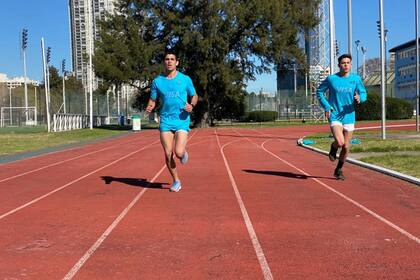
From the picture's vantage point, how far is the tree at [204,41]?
45.2 metres

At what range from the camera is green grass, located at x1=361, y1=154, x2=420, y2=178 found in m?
10.9

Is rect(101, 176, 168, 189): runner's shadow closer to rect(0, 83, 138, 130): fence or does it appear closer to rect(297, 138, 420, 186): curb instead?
rect(297, 138, 420, 186): curb

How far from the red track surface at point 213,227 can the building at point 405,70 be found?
100056 millimetres

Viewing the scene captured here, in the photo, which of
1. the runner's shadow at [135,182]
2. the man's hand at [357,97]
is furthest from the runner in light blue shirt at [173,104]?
the man's hand at [357,97]

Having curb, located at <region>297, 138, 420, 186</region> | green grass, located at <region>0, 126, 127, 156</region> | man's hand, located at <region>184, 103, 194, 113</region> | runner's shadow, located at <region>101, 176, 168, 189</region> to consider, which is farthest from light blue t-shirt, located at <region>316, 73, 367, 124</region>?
green grass, located at <region>0, 126, 127, 156</region>

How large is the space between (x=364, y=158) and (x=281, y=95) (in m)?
56.9

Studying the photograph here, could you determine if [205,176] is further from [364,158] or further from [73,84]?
[73,84]

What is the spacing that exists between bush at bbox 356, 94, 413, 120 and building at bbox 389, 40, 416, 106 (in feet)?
163

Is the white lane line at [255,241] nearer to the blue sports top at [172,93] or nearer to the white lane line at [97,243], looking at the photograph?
the white lane line at [97,243]

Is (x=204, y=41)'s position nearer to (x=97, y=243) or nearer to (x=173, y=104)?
(x=173, y=104)

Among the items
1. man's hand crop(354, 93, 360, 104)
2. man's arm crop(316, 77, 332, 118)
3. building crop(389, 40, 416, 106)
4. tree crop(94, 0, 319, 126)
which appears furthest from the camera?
building crop(389, 40, 416, 106)

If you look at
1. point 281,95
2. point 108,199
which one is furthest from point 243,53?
point 108,199

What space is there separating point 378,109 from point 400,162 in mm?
43282

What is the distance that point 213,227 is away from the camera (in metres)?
6.55
